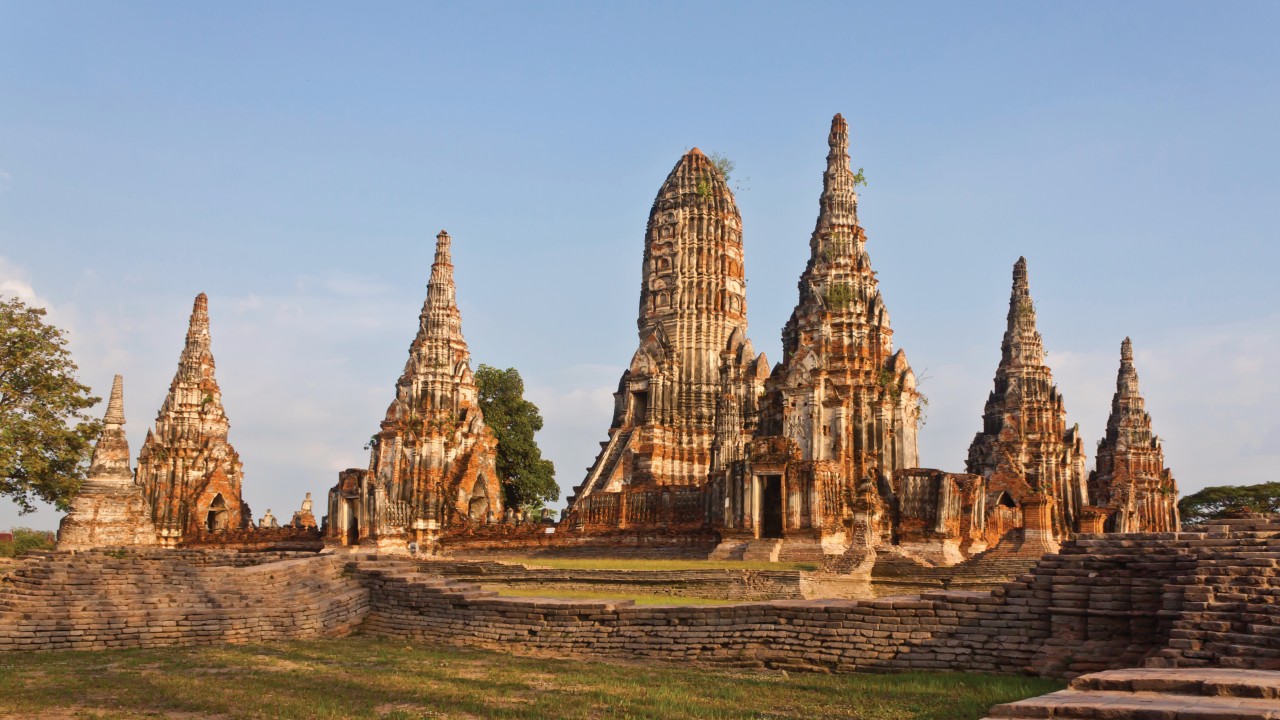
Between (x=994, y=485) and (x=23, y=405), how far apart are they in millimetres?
24350

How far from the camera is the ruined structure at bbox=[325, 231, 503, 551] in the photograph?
108 feet

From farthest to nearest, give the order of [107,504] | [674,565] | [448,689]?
[107,504] → [674,565] → [448,689]

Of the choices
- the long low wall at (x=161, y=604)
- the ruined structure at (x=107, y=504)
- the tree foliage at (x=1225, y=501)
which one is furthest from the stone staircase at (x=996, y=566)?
the tree foliage at (x=1225, y=501)

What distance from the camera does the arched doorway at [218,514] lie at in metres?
41.6

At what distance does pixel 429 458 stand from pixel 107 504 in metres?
9.22

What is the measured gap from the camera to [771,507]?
2552cm

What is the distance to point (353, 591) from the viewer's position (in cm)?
1681

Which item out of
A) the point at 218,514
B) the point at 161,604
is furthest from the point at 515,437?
the point at 161,604

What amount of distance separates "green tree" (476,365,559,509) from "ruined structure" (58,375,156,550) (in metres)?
16.8

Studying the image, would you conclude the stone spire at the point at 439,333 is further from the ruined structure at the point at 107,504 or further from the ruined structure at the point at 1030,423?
the ruined structure at the point at 1030,423

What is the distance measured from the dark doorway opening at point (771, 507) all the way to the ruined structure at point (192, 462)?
22.2 metres

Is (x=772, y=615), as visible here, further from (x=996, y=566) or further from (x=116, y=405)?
(x=116, y=405)

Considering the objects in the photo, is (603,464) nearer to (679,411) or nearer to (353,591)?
(679,411)

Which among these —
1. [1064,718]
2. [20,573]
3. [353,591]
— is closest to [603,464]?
[353,591]
